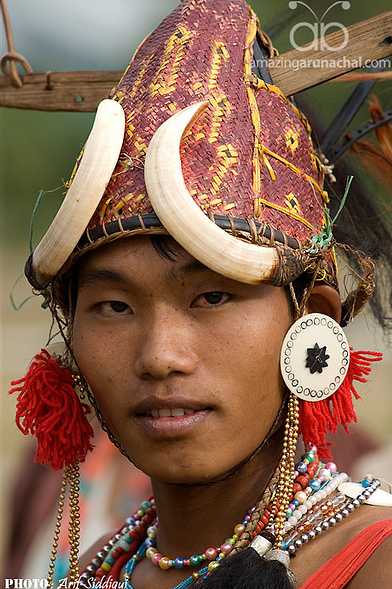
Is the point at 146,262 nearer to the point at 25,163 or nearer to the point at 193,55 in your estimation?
the point at 193,55

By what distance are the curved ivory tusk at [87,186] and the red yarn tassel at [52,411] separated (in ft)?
1.44

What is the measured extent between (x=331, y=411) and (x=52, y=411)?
31.5 inches

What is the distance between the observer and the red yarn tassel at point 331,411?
2830 millimetres

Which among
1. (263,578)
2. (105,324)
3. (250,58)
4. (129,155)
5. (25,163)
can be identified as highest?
(25,163)

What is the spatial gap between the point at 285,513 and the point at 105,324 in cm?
67

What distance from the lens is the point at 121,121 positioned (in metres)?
2.79

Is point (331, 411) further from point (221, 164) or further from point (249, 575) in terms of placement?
point (221, 164)

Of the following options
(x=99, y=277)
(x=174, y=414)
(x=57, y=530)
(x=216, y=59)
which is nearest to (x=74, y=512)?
(x=57, y=530)

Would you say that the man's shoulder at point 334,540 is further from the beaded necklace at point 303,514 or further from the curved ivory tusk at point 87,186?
the curved ivory tusk at point 87,186

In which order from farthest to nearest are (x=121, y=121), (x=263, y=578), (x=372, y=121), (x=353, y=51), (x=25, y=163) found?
(x=25, y=163) < (x=372, y=121) < (x=353, y=51) < (x=121, y=121) < (x=263, y=578)

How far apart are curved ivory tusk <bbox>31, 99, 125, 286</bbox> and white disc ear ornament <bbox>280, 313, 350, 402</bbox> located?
603 millimetres

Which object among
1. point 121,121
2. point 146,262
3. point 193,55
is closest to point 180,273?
point 146,262

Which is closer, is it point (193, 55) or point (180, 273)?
point (180, 273)

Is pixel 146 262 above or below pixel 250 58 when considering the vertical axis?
below
